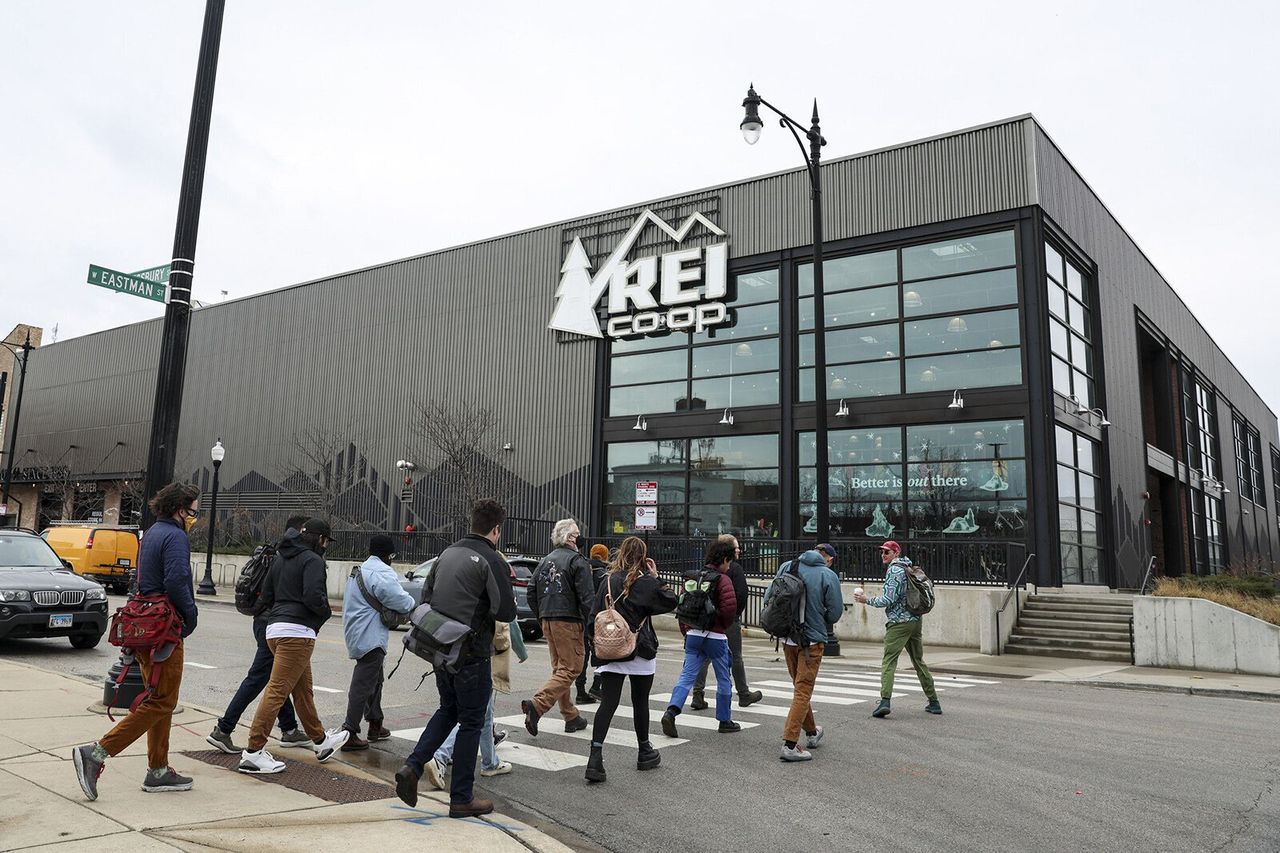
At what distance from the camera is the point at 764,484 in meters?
25.9

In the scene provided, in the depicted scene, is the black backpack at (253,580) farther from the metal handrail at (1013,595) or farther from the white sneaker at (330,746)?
the metal handrail at (1013,595)

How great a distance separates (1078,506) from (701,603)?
1879cm

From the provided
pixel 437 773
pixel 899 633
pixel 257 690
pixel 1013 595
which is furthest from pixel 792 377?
pixel 437 773

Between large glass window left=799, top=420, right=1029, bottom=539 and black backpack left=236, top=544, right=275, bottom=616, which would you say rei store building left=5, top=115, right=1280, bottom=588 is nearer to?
large glass window left=799, top=420, right=1029, bottom=539

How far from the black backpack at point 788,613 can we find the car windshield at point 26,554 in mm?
11892

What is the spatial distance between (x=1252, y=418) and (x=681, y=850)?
60.2 meters

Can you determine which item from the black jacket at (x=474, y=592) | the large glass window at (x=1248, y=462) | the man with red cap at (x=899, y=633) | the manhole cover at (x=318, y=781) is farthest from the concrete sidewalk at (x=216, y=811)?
the large glass window at (x=1248, y=462)

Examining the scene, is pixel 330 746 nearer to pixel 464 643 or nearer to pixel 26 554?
pixel 464 643

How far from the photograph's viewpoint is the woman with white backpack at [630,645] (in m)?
7.02

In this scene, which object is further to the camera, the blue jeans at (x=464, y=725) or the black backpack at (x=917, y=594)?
the black backpack at (x=917, y=594)

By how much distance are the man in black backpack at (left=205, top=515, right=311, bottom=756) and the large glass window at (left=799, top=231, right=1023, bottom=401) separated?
1918 cm

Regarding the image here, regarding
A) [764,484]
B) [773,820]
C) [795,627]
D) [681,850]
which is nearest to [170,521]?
[681,850]

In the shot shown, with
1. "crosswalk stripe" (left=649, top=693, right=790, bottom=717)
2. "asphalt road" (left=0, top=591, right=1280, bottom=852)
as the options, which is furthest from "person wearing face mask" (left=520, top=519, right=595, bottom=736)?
"crosswalk stripe" (left=649, top=693, right=790, bottom=717)

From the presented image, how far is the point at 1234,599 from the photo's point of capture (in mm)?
17719
